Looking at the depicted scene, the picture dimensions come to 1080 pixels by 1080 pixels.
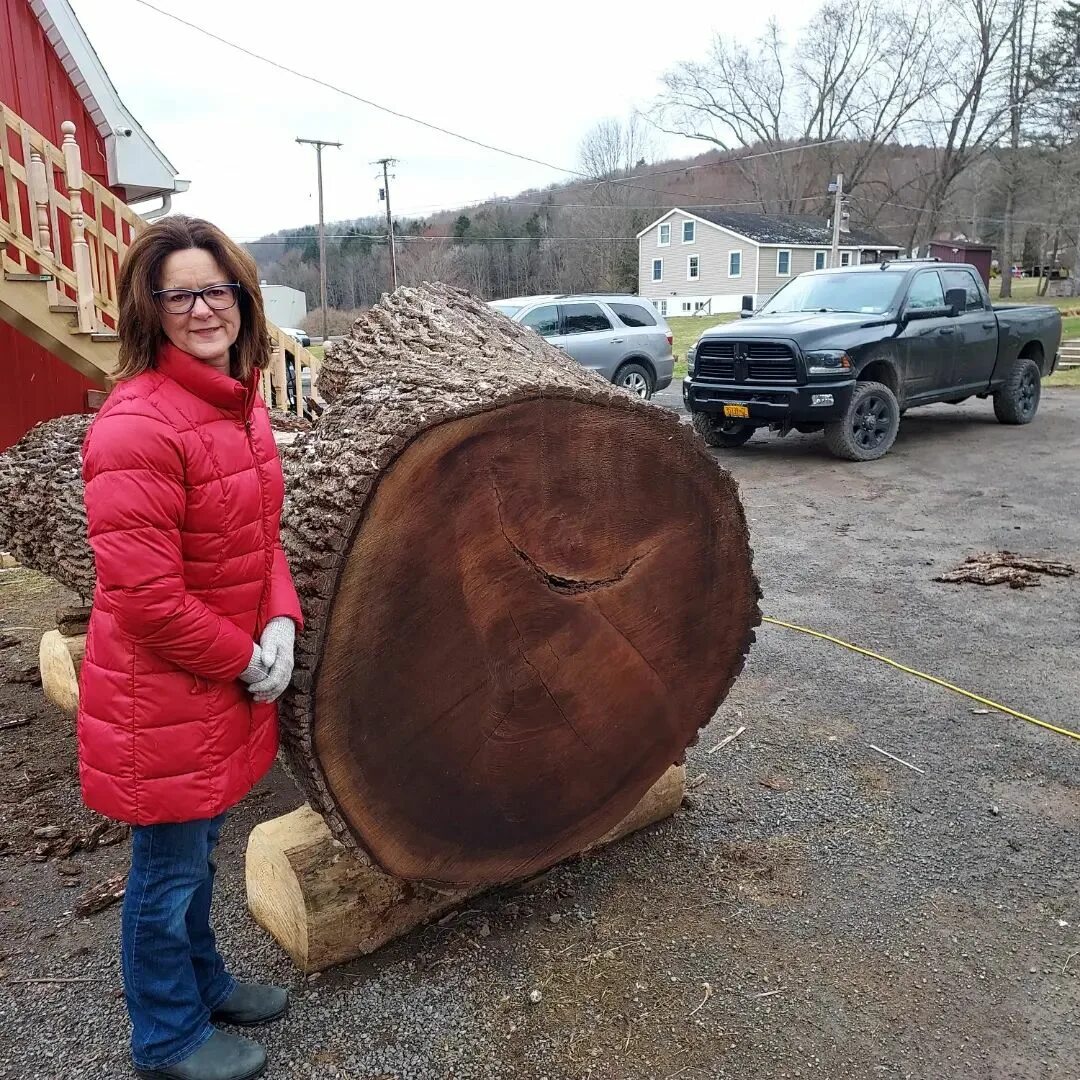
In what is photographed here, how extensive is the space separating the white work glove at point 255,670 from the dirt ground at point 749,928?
38.3 inches

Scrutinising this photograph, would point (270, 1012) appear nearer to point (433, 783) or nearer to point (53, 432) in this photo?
point (433, 783)

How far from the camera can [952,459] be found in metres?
9.88

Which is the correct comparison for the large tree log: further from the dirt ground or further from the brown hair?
the brown hair

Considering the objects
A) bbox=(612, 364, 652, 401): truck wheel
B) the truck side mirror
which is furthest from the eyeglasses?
bbox=(612, 364, 652, 401): truck wheel

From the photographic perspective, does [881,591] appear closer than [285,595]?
No

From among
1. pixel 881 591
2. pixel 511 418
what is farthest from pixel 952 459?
pixel 511 418

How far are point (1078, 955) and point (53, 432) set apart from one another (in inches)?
183

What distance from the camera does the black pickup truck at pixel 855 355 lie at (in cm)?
921

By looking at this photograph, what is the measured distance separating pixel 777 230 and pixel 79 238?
45473 millimetres

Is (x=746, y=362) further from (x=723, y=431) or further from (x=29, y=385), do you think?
(x=29, y=385)

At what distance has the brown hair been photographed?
1.74m

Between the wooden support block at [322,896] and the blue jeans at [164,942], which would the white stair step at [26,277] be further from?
the blue jeans at [164,942]

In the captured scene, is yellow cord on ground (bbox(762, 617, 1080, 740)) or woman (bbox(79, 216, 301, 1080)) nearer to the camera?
woman (bbox(79, 216, 301, 1080))

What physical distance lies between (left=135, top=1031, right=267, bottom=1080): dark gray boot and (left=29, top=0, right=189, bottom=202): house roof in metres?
9.25
